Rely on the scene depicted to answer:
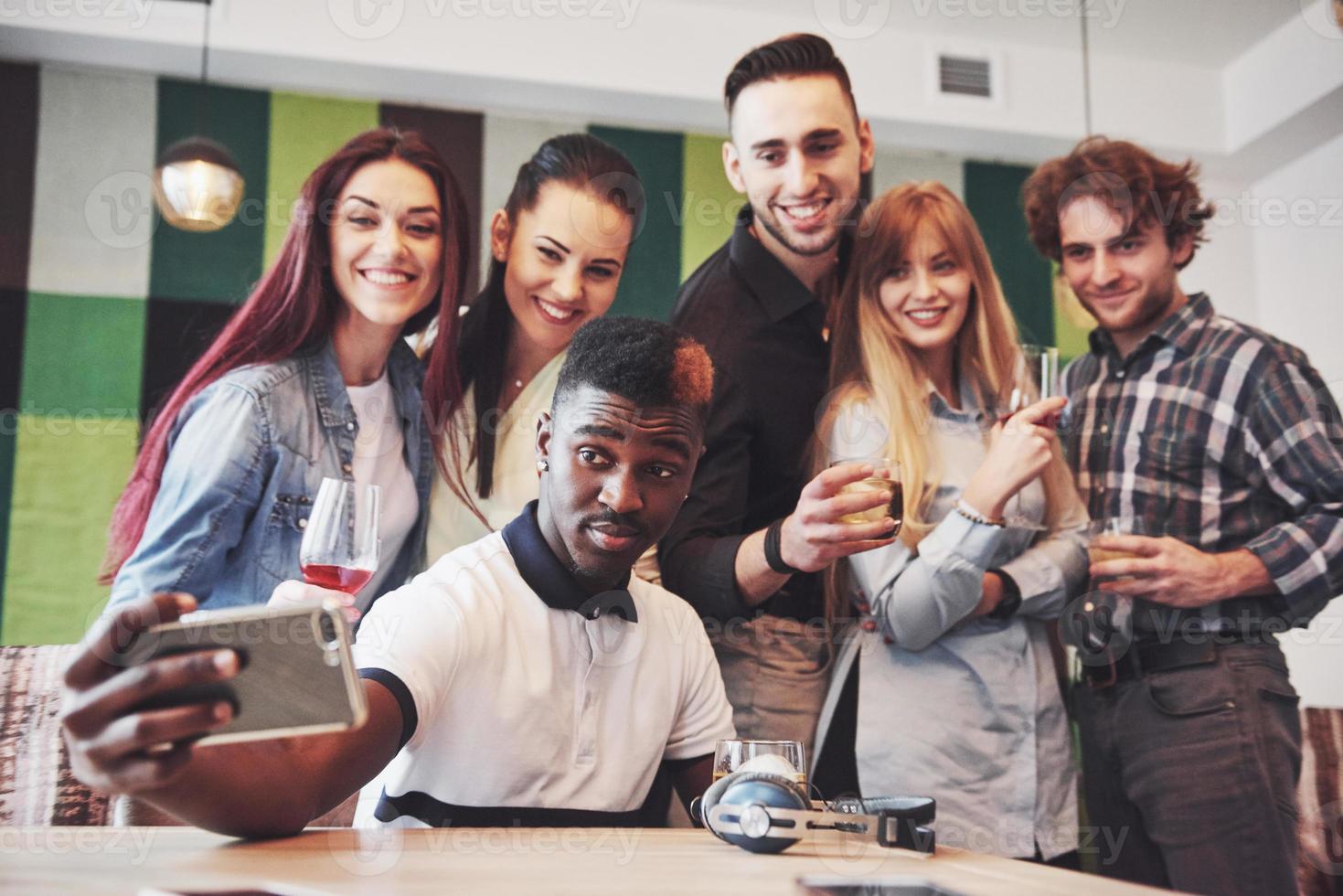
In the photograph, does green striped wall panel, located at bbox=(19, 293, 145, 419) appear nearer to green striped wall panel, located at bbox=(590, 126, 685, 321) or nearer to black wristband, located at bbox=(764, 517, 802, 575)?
green striped wall panel, located at bbox=(590, 126, 685, 321)

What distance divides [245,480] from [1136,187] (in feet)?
6.49

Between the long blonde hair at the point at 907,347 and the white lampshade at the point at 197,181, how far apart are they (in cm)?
164

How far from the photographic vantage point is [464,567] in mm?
1646

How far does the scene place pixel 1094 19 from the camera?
3.87m

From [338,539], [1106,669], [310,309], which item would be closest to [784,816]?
[338,539]

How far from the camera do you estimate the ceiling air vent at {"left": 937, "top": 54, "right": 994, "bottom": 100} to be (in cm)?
396

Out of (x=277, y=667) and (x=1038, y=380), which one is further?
(x=1038, y=380)

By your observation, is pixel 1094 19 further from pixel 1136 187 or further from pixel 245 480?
pixel 245 480

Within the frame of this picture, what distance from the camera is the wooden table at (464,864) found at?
3.15 feet

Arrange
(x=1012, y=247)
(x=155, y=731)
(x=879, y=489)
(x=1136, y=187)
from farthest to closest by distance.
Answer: (x=1012, y=247), (x=1136, y=187), (x=879, y=489), (x=155, y=731)

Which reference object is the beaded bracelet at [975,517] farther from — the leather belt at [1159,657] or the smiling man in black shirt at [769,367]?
the leather belt at [1159,657]

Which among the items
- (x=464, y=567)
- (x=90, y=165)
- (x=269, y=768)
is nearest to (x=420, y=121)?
(x=90, y=165)

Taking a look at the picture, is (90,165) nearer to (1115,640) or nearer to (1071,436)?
(1071,436)

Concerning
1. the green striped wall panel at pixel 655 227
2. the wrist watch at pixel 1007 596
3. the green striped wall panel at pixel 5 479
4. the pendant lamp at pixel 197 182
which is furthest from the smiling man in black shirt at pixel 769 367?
the green striped wall panel at pixel 5 479
